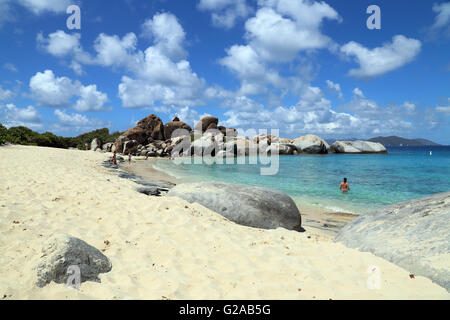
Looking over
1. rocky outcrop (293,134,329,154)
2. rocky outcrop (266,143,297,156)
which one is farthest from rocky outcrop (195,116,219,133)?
rocky outcrop (293,134,329,154)

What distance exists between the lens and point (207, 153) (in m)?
45.2

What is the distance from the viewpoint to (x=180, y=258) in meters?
3.63

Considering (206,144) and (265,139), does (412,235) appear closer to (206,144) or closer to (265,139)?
(206,144)

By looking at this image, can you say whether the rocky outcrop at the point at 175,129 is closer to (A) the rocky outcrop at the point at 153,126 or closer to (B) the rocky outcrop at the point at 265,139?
(A) the rocky outcrop at the point at 153,126

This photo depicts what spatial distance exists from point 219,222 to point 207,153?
39.8 metres

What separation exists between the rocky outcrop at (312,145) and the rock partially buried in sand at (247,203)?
51.4 metres

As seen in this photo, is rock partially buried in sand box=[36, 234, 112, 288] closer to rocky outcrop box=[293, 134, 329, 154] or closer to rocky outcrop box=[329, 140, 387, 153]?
rocky outcrop box=[293, 134, 329, 154]

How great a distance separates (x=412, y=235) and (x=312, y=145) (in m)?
54.3

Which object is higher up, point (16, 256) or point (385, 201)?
point (16, 256)

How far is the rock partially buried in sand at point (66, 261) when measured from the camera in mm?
2668

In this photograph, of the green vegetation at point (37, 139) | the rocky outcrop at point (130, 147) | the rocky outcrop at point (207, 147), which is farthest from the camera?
the rocky outcrop at point (130, 147)

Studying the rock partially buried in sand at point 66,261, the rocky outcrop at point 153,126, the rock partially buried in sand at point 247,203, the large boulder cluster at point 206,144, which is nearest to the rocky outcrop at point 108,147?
the large boulder cluster at point 206,144

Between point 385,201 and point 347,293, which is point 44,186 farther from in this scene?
point 385,201
